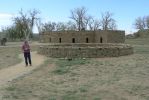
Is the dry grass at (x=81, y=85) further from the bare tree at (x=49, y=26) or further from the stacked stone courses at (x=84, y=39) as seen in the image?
the bare tree at (x=49, y=26)

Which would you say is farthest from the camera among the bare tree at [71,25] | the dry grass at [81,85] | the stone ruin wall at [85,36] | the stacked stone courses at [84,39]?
the bare tree at [71,25]

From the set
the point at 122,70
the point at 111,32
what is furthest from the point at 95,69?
the point at 111,32

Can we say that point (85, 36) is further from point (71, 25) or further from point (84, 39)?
point (71, 25)

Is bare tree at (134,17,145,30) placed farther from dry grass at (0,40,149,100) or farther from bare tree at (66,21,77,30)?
dry grass at (0,40,149,100)

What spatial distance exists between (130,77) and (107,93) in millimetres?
3238

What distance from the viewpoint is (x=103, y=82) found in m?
12.2

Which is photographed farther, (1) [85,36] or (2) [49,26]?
(2) [49,26]

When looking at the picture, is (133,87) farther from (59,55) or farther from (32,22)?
(32,22)

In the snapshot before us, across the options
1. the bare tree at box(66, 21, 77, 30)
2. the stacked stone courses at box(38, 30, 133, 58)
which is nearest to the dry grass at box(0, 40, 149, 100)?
the stacked stone courses at box(38, 30, 133, 58)

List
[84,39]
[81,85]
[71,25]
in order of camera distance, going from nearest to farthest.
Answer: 1. [81,85]
2. [84,39]
3. [71,25]

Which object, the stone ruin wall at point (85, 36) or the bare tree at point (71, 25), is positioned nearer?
the stone ruin wall at point (85, 36)

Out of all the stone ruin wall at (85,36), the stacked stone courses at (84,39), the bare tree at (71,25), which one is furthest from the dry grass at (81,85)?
the bare tree at (71,25)

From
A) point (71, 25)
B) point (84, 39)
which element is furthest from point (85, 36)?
point (71, 25)

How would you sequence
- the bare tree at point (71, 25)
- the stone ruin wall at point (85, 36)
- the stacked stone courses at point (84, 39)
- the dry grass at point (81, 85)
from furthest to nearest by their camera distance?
the bare tree at point (71, 25), the stone ruin wall at point (85, 36), the stacked stone courses at point (84, 39), the dry grass at point (81, 85)
